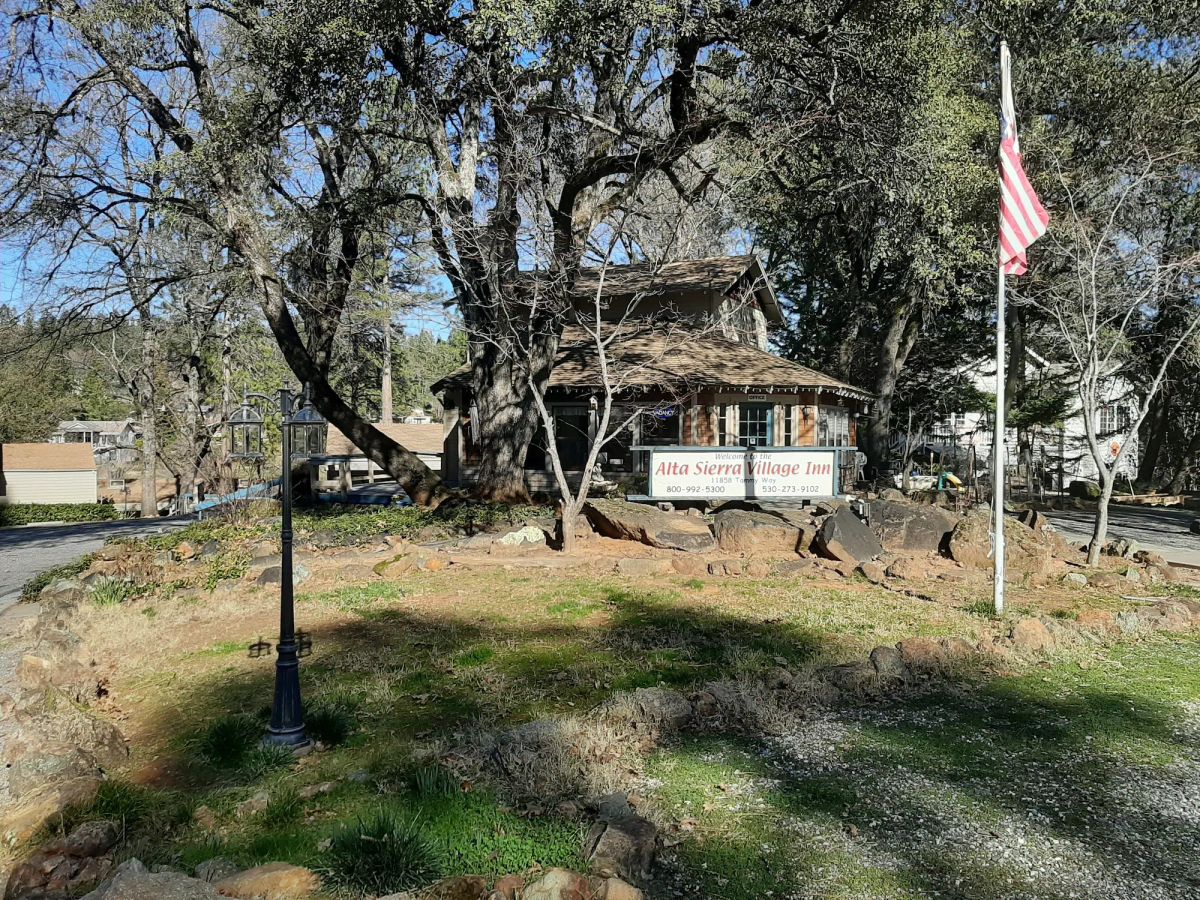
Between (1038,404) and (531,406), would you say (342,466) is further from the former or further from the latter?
(1038,404)

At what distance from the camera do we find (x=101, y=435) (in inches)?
2427

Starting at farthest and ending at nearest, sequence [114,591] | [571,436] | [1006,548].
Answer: [571,436] → [1006,548] → [114,591]

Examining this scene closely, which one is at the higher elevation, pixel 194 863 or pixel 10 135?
pixel 10 135

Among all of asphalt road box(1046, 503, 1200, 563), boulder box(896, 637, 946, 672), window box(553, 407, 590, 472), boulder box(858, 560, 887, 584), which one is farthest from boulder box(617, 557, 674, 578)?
window box(553, 407, 590, 472)

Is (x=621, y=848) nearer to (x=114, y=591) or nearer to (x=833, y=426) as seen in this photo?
(x=114, y=591)

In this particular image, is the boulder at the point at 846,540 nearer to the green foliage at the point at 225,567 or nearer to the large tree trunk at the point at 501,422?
the large tree trunk at the point at 501,422

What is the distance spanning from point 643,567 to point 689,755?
6.24m

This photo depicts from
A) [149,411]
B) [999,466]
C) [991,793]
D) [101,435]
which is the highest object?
[149,411]

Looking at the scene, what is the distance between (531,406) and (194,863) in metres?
13.5

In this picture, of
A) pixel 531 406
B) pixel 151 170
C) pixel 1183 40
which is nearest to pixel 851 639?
pixel 531 406

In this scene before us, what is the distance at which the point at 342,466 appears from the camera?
21.0 m

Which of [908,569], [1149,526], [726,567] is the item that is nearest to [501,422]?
[726,567]

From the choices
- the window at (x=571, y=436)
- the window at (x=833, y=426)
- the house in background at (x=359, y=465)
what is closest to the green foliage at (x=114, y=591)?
the house in background at (x=359, y=465)

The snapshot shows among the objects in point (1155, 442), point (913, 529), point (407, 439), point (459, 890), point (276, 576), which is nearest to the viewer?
point (459, 890)
